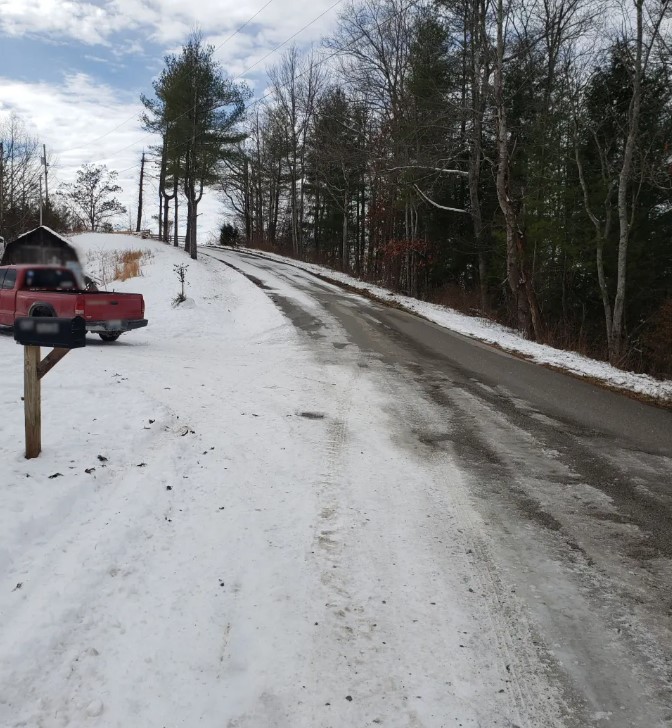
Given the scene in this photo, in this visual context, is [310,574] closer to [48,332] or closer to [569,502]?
[569,502]

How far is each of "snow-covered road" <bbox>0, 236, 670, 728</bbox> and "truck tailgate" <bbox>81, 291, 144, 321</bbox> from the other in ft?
11.3

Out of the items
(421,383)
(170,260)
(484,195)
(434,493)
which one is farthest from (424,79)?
(434,493)

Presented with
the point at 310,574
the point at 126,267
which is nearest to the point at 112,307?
the point at 310,574

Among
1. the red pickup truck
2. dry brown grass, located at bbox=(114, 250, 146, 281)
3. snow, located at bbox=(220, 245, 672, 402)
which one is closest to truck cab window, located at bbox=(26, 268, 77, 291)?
the red pickup truck

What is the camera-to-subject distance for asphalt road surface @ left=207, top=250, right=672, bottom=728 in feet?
8.63

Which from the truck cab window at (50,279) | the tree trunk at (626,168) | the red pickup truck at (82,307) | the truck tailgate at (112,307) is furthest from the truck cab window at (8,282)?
the tree trunk at (626,168)

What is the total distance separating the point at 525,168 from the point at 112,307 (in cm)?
1720

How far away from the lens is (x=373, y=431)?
620 cm

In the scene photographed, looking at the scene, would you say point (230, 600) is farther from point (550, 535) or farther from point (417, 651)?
point (550, 535)

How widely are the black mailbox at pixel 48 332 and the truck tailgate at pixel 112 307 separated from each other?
610 centimetres

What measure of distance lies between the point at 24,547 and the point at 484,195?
79.8ft

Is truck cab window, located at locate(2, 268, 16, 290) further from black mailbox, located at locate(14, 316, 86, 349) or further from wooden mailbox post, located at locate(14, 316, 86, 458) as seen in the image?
black mailbox, located at locate(14, 316, 86, 349)

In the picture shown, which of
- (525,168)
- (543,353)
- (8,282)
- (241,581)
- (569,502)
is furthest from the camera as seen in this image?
(525,168)

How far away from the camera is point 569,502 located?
450 centimetres
